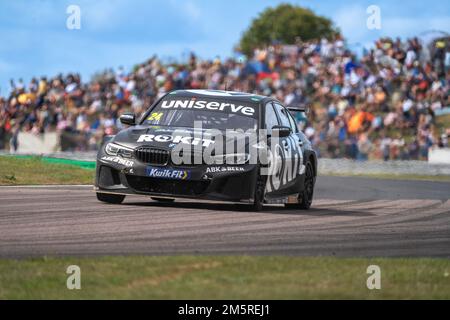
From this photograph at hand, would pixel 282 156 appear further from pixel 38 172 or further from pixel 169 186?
pixel 38 172

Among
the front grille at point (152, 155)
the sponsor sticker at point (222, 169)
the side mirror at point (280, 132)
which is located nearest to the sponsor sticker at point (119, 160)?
the front grille at point (152, 155)

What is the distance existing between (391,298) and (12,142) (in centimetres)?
3052

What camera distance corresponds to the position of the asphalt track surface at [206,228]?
8.55 metres

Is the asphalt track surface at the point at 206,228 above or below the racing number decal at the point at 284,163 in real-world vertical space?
below

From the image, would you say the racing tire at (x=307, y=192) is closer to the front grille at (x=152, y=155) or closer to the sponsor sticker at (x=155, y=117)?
the sponsor sticker at (x=155, y=117)

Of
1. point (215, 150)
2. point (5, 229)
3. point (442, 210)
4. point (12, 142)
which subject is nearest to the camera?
point (5, 229)

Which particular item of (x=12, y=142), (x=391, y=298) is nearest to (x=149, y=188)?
(x=391, y=298)

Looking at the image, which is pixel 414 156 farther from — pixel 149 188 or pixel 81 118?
pixel 149 188

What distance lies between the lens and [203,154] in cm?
1214

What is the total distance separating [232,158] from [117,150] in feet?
4.65

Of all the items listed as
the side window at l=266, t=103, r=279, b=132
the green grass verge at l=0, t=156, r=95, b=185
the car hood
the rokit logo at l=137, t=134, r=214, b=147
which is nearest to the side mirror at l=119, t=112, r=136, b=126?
the car hood

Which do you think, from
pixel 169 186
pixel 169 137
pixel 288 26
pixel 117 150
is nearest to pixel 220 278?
pixel 169 186
